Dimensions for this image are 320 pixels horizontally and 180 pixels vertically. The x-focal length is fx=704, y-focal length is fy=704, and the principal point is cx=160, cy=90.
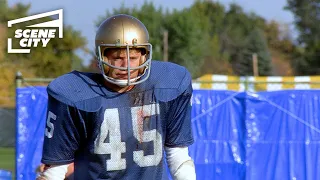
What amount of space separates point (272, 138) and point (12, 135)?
586 cm

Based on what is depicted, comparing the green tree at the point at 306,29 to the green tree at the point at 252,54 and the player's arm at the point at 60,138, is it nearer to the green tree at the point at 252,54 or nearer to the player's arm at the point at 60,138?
the green tree at the point at 252,54

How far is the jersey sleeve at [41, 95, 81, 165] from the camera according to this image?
302cm

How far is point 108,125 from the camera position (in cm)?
305

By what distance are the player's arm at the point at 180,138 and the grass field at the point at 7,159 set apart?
28.2 ft

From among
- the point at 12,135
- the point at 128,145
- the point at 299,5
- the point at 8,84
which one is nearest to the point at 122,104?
the point at 128,145

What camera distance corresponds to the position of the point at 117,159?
309 cm

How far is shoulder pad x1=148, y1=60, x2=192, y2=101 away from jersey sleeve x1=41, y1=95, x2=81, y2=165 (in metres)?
0.40

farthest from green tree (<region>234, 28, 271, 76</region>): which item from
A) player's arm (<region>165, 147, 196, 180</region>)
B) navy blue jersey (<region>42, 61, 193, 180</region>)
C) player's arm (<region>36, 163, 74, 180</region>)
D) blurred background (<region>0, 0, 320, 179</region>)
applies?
player's arm (<region>36, 163, 74, 180</region>)

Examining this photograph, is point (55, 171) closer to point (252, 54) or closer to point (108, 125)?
point (108, 125)

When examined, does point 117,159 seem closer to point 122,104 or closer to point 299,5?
point 122,104

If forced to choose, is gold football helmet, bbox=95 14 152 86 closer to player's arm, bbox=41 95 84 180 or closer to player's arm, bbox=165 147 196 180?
player's arm, bbox=41 95 84 180

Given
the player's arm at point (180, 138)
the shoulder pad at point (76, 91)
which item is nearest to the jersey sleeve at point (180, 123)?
the player's arm at point (180, 138)

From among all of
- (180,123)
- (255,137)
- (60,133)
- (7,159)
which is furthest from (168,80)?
(7,159)

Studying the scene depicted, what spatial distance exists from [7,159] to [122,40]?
10.6m
